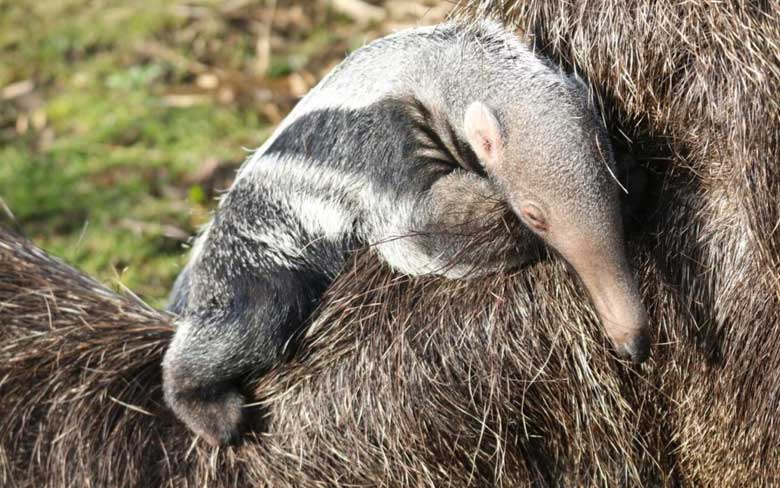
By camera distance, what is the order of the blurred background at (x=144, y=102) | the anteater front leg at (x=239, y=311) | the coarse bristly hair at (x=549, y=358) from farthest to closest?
the blurred background at (x=144, y=102) → the anteater front leg at (x=239, y=311) → the coarse bristly hair at (x=549, y=358)

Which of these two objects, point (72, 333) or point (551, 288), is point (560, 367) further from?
point (72, 333)

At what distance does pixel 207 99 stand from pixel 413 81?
4.90 meters

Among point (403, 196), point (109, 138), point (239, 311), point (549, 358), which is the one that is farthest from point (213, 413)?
point (109, 138)

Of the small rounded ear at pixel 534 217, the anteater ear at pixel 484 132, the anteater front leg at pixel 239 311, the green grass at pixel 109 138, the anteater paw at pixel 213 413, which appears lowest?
the green grass at pixel 109 138

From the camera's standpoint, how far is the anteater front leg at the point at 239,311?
3.33 metres

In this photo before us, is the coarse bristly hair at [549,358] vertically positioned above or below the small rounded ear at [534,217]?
below

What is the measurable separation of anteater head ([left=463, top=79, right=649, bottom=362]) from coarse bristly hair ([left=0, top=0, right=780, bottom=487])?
0.37 metres

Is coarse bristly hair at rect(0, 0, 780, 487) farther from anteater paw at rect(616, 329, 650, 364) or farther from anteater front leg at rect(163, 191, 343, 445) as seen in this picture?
anteater paw at rect(616, 329, 650, 364)

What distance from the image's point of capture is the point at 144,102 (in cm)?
783

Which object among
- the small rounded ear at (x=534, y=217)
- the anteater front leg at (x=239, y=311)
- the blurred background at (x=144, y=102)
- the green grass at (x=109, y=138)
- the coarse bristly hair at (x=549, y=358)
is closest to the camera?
the small rounded ear at (x=534, y=217)

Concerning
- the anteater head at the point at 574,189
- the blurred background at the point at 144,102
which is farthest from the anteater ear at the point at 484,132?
the blurred background at the point at 144,102

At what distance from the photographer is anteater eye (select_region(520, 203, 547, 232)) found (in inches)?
114

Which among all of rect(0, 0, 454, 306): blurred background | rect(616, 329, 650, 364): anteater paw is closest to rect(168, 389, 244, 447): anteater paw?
rect(616, 329, 650, 364): anteater paw

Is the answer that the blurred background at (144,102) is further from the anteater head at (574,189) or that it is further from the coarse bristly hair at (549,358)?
the anteater head at (574,189)
